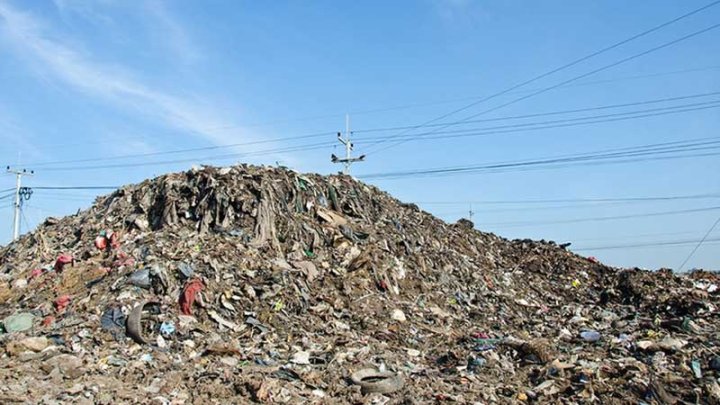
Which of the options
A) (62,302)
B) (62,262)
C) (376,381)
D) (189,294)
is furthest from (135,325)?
(376,381)

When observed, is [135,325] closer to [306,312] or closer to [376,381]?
[306,312]

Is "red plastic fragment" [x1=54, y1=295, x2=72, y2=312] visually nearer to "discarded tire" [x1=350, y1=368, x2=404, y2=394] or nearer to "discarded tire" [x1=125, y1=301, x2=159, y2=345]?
"discarded tire" [x1=125, y1=301, x2=159, y2=345]

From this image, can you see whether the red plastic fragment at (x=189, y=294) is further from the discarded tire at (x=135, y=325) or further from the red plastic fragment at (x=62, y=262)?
the red plastic fragment at (x=62, y=262)

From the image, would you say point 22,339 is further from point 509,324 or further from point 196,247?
point 509,324

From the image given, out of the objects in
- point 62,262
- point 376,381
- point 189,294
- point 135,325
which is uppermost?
point 62,262

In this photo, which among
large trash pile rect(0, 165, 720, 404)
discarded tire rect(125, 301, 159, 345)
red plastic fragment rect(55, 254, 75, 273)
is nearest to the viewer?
large trash pile rect(0, 165, 720, 404)

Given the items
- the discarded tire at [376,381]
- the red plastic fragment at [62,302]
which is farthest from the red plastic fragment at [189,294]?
the discarded tire at [376,381]

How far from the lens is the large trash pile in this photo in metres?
6.77

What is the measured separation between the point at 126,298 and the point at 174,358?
1.60 metres

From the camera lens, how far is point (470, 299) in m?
11.8

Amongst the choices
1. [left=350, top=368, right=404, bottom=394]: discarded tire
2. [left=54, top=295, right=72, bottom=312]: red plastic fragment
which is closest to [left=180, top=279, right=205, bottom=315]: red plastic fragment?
[left=54, top=295, right=72, bottom=312]: red plastic fragment

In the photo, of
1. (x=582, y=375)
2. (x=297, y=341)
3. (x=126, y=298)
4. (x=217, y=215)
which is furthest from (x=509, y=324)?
(x=126, y=298)

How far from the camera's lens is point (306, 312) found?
30.2ft

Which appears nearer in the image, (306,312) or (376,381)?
(376,381)
